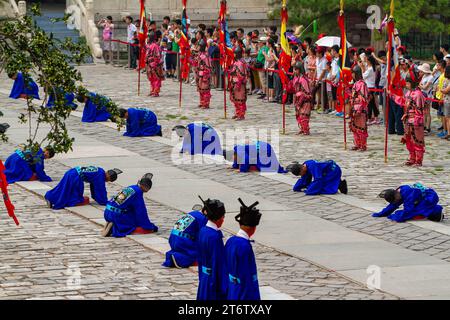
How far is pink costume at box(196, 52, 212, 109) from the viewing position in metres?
30.2

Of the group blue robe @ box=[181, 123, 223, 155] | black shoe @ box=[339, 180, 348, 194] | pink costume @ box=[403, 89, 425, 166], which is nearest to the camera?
black shoe @ box=[339, 180, 348, 194]

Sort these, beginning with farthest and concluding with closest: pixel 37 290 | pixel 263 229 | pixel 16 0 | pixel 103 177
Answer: pixel 16 0
pixel 103 177
pixel 263 229
pixel 37 290

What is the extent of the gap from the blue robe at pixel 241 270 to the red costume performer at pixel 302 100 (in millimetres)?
13811

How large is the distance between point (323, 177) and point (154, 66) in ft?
43.6

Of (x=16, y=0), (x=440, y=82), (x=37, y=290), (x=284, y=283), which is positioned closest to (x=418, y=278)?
A: (x=284, y=283)

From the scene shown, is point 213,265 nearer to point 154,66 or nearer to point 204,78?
point 204,78

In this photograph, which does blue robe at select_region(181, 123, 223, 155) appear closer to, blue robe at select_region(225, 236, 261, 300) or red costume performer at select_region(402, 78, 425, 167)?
red costume performer at select_region(402, 78, 425, 167)

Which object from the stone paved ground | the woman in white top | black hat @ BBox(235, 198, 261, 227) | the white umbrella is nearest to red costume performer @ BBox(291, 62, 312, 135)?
the stone paved ground

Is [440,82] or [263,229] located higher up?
[440,82]

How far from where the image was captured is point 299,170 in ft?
65.2

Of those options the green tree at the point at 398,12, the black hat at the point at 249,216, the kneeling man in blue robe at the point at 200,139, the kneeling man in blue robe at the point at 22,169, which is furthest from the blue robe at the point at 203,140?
the green tree at the point at 398,12

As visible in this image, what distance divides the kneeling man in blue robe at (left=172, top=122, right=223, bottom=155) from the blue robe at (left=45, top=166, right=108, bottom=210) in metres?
4.86
